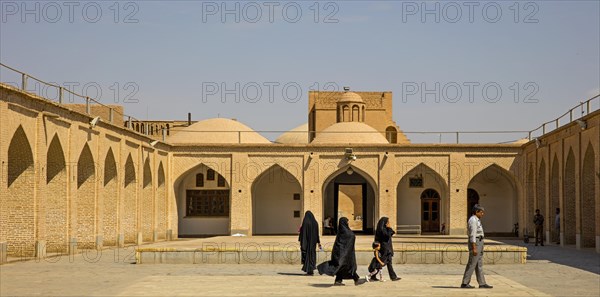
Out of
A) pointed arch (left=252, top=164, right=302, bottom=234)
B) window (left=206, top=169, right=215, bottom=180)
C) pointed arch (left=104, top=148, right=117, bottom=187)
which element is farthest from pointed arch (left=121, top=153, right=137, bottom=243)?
pointed arch (left=252, top=164, right=302, bottom=234)

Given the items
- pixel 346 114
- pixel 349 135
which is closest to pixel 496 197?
pixel 349 135

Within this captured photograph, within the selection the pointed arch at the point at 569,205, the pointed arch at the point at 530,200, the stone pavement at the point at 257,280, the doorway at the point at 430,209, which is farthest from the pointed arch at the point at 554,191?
the stone pavement at the point at 257,280

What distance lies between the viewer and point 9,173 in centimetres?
1998

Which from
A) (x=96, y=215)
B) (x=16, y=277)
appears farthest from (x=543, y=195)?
(x=16, y=277)

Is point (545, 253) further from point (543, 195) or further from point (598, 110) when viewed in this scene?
point (543, 195)

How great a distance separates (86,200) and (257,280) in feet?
37.1

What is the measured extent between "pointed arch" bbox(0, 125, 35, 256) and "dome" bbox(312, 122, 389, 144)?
58.6 feet

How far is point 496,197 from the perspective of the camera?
36.7 meters

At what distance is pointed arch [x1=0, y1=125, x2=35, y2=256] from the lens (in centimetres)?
1981

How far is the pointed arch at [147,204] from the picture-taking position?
30.8 m

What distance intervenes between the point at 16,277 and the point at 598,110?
15.3 metres

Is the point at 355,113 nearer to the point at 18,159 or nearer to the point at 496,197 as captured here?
the point at 496,197

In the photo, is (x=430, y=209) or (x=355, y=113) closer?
(x=430, y=209)

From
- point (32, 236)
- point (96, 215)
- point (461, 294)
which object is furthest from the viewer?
point (96, 215)
